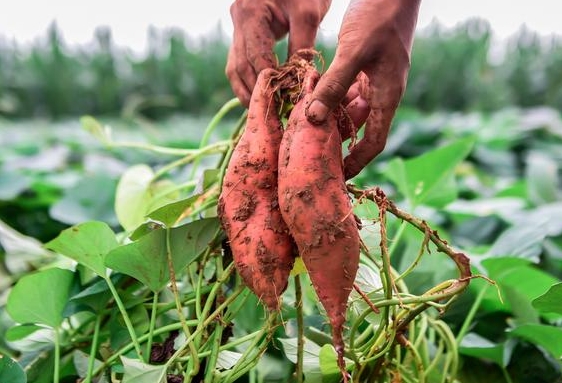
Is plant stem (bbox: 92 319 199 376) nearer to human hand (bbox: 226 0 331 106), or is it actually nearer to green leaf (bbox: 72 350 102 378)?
green leaf (bbox: 72 350 102 378)

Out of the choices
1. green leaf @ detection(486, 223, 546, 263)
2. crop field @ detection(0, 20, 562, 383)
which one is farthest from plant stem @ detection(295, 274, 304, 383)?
green leaf @ detection(486, 223, 546, 263)

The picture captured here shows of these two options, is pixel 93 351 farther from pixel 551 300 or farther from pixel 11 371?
pixel 551 300

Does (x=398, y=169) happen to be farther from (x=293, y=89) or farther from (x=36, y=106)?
(x=36, y=106)

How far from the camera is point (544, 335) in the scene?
0.60 meters

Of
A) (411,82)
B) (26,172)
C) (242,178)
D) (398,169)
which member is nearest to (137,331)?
(242,178)

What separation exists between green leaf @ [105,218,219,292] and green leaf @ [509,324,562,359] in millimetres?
306

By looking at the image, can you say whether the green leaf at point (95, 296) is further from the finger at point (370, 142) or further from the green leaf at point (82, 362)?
the finger at point (370, 142)

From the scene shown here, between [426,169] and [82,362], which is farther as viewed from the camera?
[426,169]

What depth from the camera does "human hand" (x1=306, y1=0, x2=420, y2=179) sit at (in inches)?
16.0

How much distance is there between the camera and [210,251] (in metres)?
0.50

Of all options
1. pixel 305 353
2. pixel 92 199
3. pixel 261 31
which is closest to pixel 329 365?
pixel 305 353

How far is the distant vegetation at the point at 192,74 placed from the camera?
4.21 metres

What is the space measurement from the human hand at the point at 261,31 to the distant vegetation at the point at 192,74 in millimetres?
3539

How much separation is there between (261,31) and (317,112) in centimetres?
11
